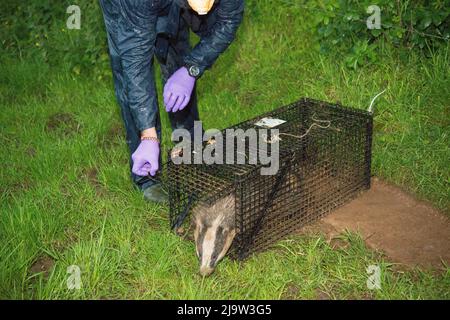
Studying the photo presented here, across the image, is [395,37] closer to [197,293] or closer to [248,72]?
[248,72]

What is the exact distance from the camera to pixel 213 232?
3.95m

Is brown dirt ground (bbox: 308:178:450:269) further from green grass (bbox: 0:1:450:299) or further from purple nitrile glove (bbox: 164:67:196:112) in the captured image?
purple nitrile glove (bbox: 164:67:196:112)

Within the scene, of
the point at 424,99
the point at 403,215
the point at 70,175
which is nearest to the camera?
the point at 403,215

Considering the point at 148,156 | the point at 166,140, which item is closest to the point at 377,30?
the point at 166,140

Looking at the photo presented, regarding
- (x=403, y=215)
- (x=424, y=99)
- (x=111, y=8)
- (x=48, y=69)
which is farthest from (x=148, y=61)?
(x=48, y=69)

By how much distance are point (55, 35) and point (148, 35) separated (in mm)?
3553

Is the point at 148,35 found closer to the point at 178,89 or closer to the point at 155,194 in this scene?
the point at 178,89

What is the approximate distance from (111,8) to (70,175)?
1410 mm

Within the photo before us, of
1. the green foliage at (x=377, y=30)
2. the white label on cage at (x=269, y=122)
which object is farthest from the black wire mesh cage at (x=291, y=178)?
the green foliage at (x=377, y=30)

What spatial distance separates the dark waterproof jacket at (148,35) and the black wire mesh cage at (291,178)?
0.50 metres

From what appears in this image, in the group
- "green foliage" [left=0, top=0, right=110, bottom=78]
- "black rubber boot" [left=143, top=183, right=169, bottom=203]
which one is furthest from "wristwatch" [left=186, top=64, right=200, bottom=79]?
"green foliage" [left=0, top=0, right=110, bottom=78]

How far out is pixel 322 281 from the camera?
393cm

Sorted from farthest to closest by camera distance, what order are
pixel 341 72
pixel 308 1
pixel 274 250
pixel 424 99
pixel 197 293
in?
pixel 308 1
pixel 341 72
pixel 424 99
pixel 274 250
pixel 197 293

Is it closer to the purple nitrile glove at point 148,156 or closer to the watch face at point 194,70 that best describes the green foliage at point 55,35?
the watch face at point 194,70
